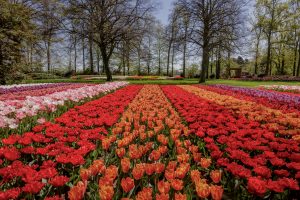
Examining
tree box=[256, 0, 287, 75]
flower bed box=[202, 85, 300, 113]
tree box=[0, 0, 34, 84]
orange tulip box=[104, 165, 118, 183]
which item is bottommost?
flower bed box=[202, 85, 300, 113]

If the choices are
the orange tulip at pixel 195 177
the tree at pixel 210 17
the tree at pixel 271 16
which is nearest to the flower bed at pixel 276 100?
the orange tulip at pixel 195 177

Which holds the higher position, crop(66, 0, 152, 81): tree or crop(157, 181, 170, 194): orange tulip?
crop(66, 0, 152, 81): tree

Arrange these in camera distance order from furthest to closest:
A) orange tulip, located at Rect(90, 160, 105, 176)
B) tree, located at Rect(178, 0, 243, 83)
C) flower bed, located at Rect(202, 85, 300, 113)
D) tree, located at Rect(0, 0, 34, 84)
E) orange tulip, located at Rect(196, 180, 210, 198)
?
tree, located at Rect(178, 0, 243, 83), tree, located at Rect(0, 0, 34, 84), flower bed, located at Rect(202, 85, 300, 113), orange tulip, located at Rect(90, 160, 105, 176), orange tulip, located at Rect(196, 180, 210, 198)

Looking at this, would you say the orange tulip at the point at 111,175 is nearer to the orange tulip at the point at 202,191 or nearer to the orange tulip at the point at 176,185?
the orange tulip at the point at 176,185

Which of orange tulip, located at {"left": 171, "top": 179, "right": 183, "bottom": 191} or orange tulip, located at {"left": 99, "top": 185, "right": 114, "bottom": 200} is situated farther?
orange tulip, located at {"left": 171, "top": 179, "right": 183, "bottom": 191}

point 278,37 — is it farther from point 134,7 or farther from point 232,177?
point 232,177

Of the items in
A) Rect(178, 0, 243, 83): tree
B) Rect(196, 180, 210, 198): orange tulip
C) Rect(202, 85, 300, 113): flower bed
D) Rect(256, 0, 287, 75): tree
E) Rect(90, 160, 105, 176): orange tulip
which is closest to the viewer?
Rect(196, 180, 210, 198): orange tulip

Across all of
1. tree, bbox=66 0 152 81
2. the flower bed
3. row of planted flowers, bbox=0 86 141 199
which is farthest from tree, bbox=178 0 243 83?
row of planted flowers, bbox=0 86 141 199

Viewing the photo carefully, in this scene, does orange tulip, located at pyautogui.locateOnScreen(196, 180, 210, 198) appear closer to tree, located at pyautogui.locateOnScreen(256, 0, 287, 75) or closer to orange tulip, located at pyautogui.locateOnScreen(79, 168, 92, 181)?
orange tulip, located at pyautogui.locateOnScreen(79, 168, 92, 181)

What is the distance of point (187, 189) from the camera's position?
221 cm

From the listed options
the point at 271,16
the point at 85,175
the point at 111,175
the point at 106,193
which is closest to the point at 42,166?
the point at 85,175

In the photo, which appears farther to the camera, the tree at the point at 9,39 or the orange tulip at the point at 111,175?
the tree at the point at 9,39

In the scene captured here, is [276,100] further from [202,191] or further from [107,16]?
[107,16]

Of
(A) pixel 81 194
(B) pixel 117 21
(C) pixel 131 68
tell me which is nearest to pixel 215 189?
(A) pixel 81 194
